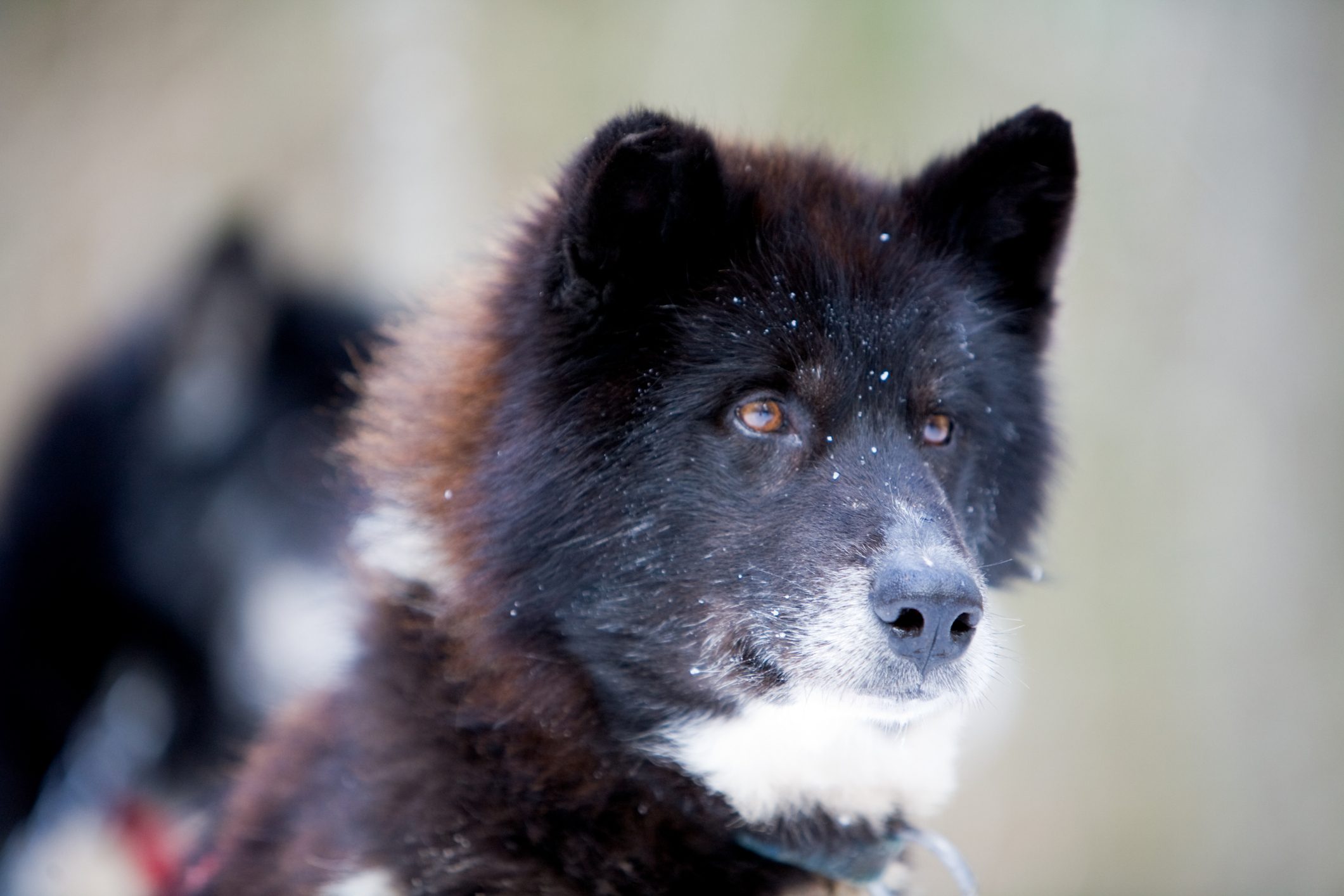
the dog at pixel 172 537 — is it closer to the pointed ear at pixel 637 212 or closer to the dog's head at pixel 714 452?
the dog's head at pixel 714 452

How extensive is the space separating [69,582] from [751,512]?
140 inches

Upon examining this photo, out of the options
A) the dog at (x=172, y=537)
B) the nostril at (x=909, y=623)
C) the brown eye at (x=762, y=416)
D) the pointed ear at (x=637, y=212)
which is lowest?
the dog at (x=172, y=537)

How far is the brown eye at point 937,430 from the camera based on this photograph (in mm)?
2441

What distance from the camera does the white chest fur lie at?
230 cm

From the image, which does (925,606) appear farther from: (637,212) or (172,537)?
(172,537)

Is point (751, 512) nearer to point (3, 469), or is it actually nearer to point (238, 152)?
point (3, 469)

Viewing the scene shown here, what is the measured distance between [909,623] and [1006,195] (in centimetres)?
110

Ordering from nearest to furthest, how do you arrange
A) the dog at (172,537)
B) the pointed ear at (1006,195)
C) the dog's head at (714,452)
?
the dog's head at (714,452) < the pointed ear at (1006,195) < the dog at (172,537)

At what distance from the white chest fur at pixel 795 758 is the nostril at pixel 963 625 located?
0.24 metres

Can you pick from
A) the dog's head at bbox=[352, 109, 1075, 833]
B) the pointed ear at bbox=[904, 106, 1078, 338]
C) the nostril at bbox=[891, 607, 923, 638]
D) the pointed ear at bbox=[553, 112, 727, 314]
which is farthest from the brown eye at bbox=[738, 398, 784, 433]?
the pointed ear at bbox=[904, 106, 1078, 338]

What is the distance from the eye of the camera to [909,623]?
2.08m

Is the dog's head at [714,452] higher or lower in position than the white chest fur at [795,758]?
higher

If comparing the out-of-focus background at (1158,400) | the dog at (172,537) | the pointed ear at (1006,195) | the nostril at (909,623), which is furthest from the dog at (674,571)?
the out-of-focus background at (1158,400)

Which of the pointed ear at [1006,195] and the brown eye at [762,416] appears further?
the pointed ear at [1006,195]
